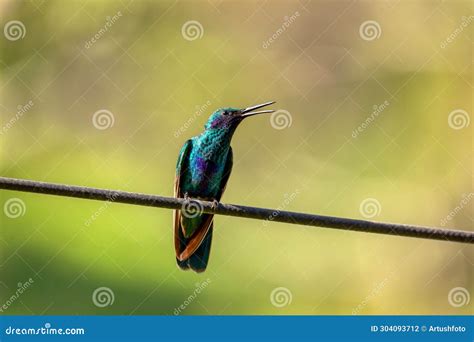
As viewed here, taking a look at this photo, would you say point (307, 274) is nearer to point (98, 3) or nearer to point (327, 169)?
point (327, 169)

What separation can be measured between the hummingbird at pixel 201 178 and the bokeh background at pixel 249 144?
124cm

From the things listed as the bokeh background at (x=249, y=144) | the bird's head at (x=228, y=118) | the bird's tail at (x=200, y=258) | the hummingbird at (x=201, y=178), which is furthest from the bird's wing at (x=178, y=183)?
the bokeh background at (x=249, y=144)

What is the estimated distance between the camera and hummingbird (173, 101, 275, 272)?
6.98 m

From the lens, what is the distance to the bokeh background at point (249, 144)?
8523 millimetres

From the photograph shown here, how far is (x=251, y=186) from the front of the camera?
9594 millimetres

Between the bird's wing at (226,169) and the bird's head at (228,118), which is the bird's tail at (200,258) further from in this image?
the bird's head at (228,118)

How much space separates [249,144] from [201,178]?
2.89 m

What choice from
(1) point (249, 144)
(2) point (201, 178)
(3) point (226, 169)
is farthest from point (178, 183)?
(1) point (249, 144)

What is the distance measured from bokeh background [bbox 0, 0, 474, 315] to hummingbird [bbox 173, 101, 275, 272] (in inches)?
48.7

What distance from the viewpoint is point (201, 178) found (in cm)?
704

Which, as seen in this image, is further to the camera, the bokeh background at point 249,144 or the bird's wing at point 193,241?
the bokeh background at point 249,144

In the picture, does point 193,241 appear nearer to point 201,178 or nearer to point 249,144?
point 201,178

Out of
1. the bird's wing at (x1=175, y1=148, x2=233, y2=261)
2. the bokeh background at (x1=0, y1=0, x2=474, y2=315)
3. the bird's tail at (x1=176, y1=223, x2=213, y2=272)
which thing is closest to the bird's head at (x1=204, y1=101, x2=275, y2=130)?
the bird's wing at (x1=175, y1=148, x2=233, y2=261)

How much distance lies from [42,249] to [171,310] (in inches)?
62.6
